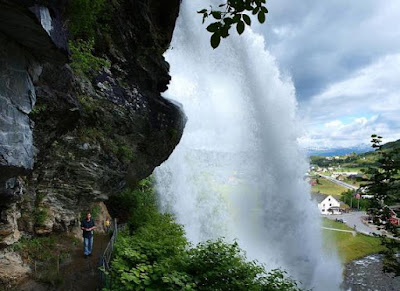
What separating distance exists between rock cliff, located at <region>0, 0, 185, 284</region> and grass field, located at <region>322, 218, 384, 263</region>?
3862 cm

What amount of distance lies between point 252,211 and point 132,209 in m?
21.8

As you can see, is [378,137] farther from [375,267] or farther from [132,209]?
[375,267]

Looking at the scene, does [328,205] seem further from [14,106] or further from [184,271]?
[14,106]

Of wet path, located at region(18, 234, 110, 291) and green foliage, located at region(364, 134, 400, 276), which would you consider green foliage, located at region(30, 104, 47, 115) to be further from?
green foliage, located at region(364, 134, 400, 276)

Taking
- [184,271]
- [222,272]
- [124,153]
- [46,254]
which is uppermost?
[124,153]

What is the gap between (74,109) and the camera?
8109 mm

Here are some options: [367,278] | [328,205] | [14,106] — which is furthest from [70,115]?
[328,205]

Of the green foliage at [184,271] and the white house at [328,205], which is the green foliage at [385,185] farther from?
the white house at [328,205]

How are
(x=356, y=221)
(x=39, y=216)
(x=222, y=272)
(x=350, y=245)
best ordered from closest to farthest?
(x=222, y=272)
(x=39, y=216)
(x=350, y=245)
(x=356, y=221)

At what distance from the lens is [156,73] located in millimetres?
13461

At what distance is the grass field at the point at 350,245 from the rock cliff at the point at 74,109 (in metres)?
38.6

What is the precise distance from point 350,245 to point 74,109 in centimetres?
5181

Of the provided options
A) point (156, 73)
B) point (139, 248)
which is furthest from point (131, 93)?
point (139, 248)

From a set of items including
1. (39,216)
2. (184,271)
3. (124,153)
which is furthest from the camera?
(124,153)
